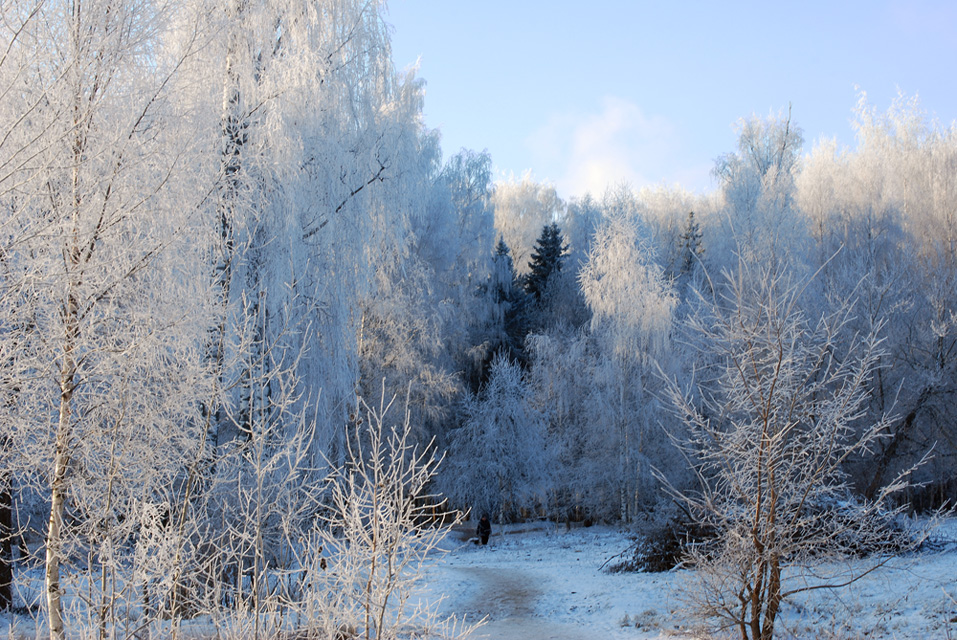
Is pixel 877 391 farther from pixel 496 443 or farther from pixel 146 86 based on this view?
pixel 146 86

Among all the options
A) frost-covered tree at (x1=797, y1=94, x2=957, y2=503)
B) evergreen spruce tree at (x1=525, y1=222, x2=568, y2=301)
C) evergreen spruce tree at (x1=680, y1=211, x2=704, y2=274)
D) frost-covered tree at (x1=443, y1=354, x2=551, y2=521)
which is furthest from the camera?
evergreen spruce tree at (x1=680, y1=211, x2=704, y2=274)

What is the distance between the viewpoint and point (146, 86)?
386 cm

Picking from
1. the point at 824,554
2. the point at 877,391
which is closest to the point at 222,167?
the point at 824,554

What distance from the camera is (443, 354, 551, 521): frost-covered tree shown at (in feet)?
64.2

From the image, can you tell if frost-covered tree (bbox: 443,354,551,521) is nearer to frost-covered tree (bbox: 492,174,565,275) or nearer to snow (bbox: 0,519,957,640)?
snow (bbox: 0,519,957,640)

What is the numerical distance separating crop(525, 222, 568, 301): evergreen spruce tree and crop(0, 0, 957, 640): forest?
1.12 ft

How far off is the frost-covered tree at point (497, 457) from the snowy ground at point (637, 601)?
434 cm

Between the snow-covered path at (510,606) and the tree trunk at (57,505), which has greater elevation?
the tree trunk at (57,505)

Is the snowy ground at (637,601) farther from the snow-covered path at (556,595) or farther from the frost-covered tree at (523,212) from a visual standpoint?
the frost-covered tree at (523,212)

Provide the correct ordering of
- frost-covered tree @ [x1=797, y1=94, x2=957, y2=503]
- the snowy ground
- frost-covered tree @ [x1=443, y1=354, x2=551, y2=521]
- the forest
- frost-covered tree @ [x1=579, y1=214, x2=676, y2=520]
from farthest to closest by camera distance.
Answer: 1. frost-covered tree @ [x1=443, y1=354, x2=551, y2=521]
2. frost-covered tree @ [x1=579, y1=214, x2=676, y2=520]
3. frost-covered tree @ [x1=797, y1=94, x2=957, y2=503]
4. the snowy ground
5. the forest

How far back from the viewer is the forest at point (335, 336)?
349 cm

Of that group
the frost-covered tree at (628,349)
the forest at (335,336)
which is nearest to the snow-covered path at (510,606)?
the forest at (335,336)

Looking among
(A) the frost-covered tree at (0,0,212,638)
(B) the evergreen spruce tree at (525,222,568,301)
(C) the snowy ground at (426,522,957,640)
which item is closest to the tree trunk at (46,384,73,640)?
(A) the frost-covered tree at (0,0,212,638)

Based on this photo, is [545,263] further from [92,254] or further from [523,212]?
[92,254]
